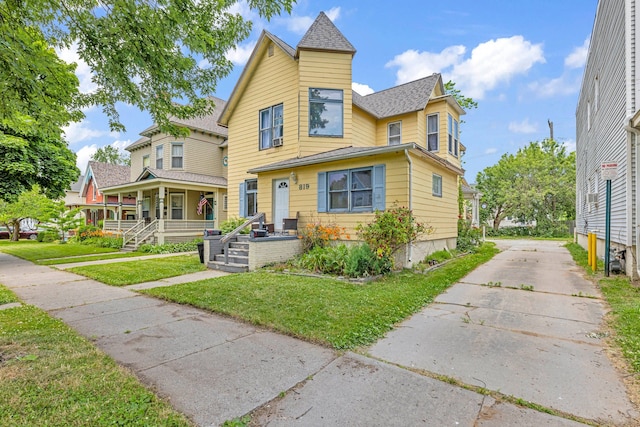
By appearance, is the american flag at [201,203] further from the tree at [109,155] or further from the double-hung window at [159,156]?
the tree at [109,155]

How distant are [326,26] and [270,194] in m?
7.35

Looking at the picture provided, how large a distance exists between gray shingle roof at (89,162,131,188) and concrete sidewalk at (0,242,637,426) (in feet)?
83.6

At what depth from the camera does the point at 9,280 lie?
8750 millimetres

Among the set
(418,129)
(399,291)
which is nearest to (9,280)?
(399,291)

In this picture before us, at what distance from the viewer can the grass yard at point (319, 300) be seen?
4371mm

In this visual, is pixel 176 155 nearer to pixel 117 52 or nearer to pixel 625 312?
pixel 117 52

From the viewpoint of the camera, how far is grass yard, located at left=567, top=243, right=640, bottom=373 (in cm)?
367

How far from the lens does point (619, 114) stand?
26.4 ft

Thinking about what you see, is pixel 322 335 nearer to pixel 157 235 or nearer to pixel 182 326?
pixel 182 326

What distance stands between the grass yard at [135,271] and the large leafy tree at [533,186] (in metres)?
27.0

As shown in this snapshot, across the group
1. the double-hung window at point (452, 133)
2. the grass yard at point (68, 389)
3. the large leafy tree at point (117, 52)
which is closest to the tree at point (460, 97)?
the double-hung window at point (452, 133)

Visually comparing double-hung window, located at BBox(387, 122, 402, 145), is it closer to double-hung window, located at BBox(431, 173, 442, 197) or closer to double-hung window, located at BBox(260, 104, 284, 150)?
double-hung window, located at BBox(431, 173, 442, 197)

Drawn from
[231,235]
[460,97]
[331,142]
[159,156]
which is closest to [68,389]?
[231,235]

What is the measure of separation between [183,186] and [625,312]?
17.2m
